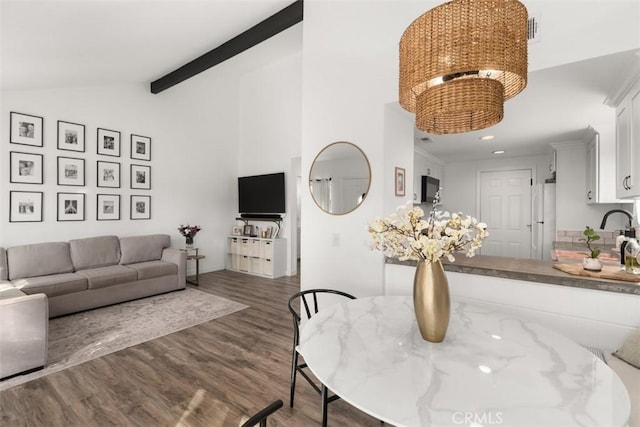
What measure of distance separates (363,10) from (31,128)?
4.40 meters

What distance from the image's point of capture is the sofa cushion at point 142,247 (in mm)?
4562

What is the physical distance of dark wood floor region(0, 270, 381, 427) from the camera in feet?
6.13

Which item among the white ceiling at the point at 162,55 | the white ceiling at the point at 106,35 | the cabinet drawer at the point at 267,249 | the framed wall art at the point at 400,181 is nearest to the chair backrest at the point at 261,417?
the framed wall art at the point at 400,181

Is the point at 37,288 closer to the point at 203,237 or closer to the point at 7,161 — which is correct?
the point at 7,161

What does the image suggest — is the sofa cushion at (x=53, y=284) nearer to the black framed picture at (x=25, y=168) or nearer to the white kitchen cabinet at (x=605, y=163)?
the black framed picture at (x=25, y=168)

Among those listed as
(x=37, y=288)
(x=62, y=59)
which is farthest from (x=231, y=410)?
(x=62, y=59)

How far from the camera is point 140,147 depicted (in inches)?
198

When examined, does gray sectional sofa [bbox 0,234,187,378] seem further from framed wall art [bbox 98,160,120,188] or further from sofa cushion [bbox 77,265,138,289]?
framed wall art [bbox 98,160,120,188]

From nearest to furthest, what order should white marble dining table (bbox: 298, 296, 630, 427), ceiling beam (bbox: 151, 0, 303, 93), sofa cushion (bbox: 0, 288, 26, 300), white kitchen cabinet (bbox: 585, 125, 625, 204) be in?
1. white marble dining table (bbox: 298, 296, 630, 427)
2. sofa cushion (bbox: 0, 288, 26, 300)
3. white kitchen cabinet (bbox: 585, 125, 625, 204)
4. ceiling beam (bbox: 151, 0, 303, 93)

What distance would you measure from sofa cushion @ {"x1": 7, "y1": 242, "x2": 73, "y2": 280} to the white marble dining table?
4126 millimetres

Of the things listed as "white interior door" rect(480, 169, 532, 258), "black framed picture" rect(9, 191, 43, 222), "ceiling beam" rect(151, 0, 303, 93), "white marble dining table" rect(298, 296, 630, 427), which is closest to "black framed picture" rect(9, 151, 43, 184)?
"black framed picture" rect(9, 191, 43, 222)

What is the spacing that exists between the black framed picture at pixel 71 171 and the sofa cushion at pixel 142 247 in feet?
3.39

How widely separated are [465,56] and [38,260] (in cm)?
498

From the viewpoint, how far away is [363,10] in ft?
8.66
